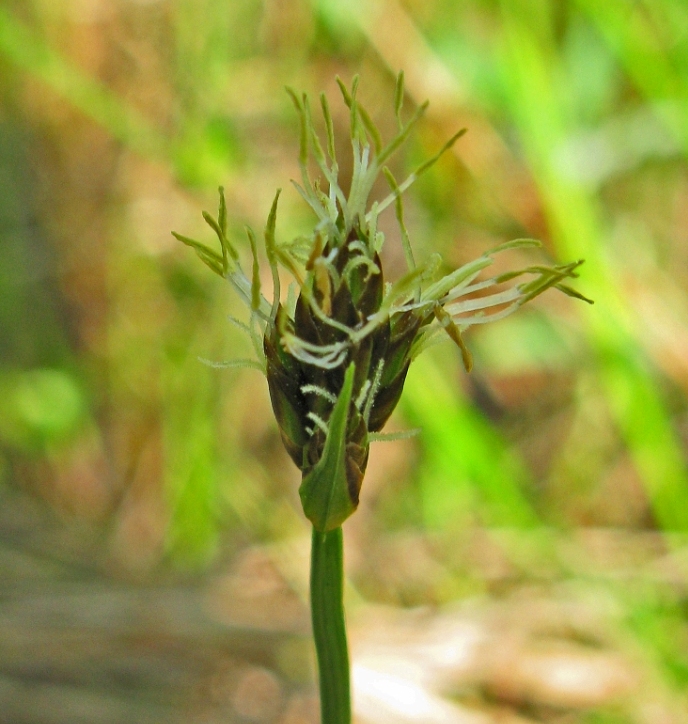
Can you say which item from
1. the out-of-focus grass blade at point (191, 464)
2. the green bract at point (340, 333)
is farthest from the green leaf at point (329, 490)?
the out-of-focus grass blade at point (191, 464)

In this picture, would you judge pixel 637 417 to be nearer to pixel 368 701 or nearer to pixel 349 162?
pixel 368 701

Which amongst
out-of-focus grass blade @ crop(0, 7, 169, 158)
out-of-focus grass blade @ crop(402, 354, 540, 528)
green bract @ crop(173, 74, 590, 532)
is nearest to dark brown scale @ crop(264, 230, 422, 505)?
green bract @ crop(173, 74, 590, 532)

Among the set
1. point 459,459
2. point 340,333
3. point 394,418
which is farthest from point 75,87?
point 340,333

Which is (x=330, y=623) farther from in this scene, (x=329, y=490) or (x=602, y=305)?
(x=602, y=305)

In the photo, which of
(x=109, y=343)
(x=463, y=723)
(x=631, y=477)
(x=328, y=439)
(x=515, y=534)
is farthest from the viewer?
(x=109, y=343)

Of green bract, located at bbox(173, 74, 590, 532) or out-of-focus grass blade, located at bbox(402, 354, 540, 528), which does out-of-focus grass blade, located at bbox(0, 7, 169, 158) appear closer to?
out-of-focus grass blade, located at bbox(402, 354, 540, 528)

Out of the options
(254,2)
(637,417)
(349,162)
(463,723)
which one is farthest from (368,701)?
(254,2)

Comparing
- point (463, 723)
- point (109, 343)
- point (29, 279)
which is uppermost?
point (29, 279)
